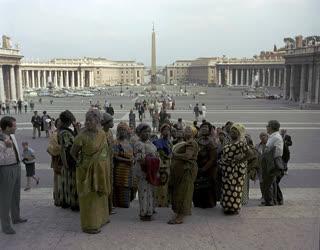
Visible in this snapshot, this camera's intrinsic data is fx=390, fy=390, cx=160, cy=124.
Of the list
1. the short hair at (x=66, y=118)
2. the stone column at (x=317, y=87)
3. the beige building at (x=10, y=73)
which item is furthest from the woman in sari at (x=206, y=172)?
the beige building at (x=10, y=73)

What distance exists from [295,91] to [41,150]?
48.0m

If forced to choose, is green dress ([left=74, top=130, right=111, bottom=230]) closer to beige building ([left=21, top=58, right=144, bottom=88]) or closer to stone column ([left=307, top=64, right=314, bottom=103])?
stone column ([left=307, top=64, right=314, bottom=103])

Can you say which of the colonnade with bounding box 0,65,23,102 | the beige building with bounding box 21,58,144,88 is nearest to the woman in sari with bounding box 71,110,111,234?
the colonnade with bounding box 0,65,23,102

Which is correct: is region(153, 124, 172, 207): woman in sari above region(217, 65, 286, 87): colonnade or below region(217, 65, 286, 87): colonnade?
below

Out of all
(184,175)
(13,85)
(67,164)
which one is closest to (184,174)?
(184,175)

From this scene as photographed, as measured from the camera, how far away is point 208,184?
22.1ft

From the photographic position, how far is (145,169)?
19.8 feet

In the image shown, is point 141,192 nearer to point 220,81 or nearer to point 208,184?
point 208,184

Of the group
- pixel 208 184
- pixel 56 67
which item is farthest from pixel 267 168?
pixel 56 67

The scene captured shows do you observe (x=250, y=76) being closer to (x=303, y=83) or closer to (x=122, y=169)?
(x=303, y=83)

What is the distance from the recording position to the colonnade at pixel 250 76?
5202 inches

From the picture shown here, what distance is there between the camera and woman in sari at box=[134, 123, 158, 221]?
6.04 meters

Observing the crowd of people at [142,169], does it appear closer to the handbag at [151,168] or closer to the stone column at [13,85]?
the handbag at [151,168]

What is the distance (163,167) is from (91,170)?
126 cm
